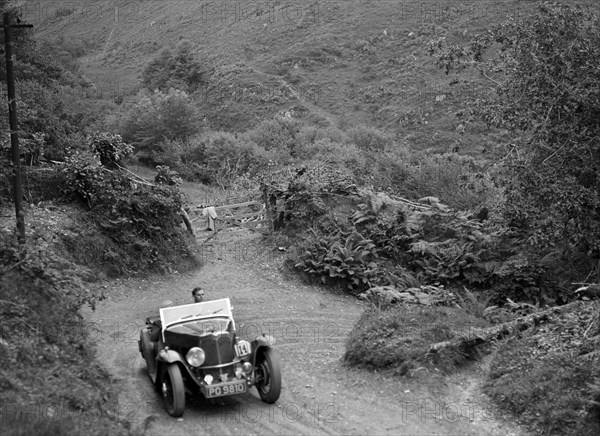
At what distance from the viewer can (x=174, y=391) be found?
890 centimetres

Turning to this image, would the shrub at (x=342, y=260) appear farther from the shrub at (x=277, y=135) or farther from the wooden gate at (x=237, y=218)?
the shrub at (x=277, y=135)

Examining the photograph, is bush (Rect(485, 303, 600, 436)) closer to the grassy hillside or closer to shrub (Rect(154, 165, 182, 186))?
shrub (Rect(154, 165, 182, 186))

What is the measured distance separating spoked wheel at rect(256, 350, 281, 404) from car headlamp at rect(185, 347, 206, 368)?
2.93 ft

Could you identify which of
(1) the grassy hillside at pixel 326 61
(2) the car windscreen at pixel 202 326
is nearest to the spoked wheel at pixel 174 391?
(2) the car windscreen at pixel 202 326

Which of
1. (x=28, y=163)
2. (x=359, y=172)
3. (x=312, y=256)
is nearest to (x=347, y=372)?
(x=312, y=256)

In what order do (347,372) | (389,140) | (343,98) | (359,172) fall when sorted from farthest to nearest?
(343,98) → (389,140) → (359,172) → (347,372)

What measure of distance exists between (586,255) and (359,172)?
1154 centimetres

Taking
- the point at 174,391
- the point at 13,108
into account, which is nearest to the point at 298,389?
the point at 174,391

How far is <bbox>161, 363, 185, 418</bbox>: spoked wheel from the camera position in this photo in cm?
889

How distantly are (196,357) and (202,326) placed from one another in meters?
0.59

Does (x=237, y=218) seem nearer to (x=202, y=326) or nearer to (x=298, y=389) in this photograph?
(x=298, y=389)

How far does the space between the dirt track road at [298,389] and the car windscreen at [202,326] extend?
41.8 inches

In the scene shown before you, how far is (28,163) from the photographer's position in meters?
17.7

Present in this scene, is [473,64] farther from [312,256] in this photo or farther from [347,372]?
[347,372]
